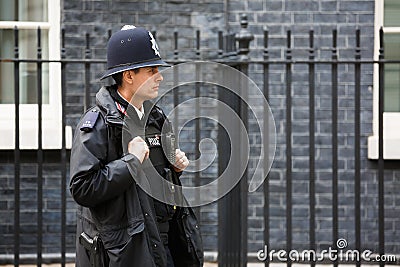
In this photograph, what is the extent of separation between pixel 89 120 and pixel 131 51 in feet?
1.38

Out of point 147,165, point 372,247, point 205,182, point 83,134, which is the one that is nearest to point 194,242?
point 147,165

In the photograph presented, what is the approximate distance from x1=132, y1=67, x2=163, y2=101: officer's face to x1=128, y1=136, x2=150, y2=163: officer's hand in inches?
10.4

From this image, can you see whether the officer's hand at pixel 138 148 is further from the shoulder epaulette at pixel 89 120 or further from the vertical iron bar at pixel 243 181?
the vertical iron bar at pixel 243 181

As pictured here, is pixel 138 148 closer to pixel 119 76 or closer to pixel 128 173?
pixel 128 173

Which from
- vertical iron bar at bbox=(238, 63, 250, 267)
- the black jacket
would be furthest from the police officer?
vertical iron bar at bbox=(238, 63, 250, 267)

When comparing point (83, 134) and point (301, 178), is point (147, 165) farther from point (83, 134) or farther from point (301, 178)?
point (301, 178)

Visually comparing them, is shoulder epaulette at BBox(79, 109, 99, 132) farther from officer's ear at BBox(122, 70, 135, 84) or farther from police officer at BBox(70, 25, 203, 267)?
officer's ear at BBox(122, 70, 135, 84)

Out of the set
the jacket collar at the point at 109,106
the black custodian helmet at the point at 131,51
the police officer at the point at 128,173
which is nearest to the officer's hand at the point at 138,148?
the police officer at the point at 128,173

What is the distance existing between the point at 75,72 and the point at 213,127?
1.33m

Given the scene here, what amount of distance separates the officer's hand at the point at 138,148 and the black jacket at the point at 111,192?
3 cm

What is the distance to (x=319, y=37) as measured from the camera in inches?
310

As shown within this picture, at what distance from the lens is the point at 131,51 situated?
4246mm

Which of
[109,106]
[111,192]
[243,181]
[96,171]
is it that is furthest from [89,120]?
[243,181]

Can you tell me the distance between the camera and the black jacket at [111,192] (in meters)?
3.98
